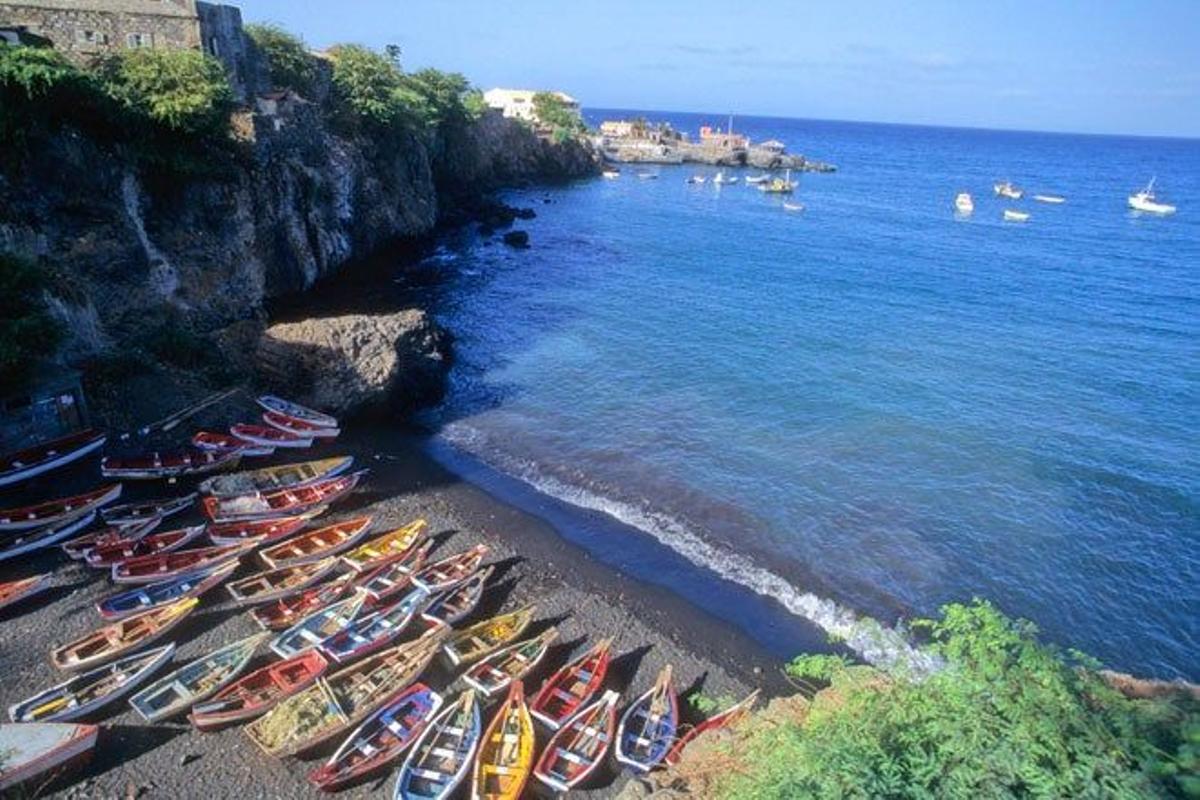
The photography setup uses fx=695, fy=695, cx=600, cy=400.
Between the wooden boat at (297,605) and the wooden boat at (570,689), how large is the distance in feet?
22.7

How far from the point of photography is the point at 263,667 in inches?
689

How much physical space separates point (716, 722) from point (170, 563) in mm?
16320

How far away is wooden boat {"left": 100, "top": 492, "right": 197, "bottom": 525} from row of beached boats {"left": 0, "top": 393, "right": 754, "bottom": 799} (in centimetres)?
8

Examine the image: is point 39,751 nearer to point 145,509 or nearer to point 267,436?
point 145,509

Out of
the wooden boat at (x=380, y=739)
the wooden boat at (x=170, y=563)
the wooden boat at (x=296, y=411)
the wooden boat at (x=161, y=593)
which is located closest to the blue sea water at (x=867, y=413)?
the wooden boat at (x=296, y=411)

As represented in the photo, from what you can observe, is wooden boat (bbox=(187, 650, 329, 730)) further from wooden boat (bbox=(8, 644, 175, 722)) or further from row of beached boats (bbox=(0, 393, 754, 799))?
wooden boat (bbox=(8, 644, 175, 722))

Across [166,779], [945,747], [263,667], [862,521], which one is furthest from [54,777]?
[862,521]

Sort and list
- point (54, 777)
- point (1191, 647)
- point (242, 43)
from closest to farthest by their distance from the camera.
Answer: point (54, 777), point (1191, 647), point (242, 43)

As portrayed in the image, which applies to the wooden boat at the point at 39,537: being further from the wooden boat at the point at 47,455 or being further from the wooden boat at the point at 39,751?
the wooden boat at the point at 39,751

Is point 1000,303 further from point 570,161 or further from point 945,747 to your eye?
point 570,161

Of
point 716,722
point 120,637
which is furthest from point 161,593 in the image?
point 716,722

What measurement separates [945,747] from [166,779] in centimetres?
1514

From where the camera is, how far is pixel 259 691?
650 inches

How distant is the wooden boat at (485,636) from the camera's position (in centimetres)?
1812
